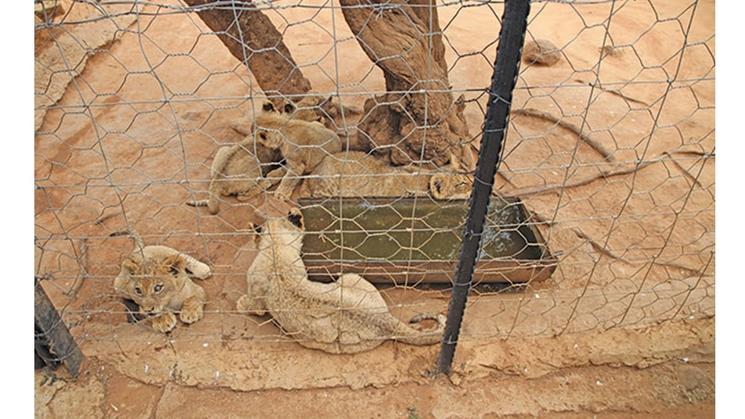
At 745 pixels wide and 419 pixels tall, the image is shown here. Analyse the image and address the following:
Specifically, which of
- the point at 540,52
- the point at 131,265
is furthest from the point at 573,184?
the point at 131,265

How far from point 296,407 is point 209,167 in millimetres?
2773

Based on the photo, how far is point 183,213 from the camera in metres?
4.72

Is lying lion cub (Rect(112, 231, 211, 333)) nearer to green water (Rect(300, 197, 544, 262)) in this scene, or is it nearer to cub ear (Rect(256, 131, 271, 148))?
green water (Rect(300, 197, 544, 262))

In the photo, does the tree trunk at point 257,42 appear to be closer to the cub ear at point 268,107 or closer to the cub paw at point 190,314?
the cub ear at point 268,107

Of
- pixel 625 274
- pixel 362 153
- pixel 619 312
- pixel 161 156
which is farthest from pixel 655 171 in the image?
pixel 161 156

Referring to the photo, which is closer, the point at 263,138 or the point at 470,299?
the point at 470,299

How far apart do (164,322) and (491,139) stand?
8.31 feet

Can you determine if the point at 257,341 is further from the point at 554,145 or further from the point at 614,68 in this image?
the point at 614,68

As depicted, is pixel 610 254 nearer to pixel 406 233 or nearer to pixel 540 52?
pixel 406 233

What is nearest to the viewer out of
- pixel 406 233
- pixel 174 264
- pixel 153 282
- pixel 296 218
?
pixel 153 282

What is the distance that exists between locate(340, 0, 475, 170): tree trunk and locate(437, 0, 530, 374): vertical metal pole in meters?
1.09

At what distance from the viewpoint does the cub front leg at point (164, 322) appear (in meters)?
3.62

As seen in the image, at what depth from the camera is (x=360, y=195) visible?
464cm

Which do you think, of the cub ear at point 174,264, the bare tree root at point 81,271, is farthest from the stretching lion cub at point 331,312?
the bare tree root at point 81,271
